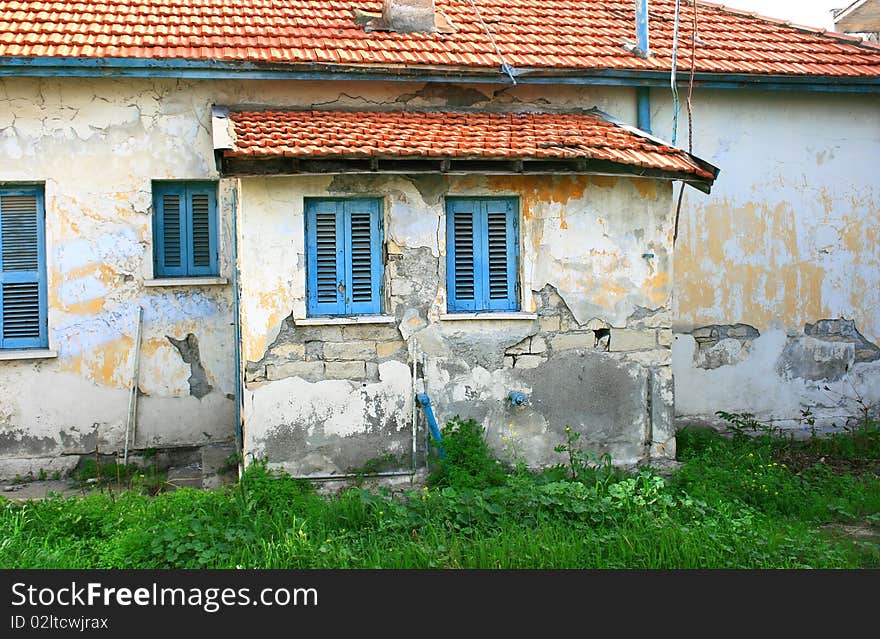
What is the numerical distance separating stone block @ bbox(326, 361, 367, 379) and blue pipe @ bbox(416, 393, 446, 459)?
0.55 m

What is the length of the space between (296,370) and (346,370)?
1.45 ft

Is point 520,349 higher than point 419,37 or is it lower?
lower

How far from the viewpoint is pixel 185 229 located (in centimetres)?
991

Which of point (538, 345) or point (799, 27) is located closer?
point (538, 345)

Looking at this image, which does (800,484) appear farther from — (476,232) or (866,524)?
(476,232)

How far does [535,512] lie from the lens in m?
7.32

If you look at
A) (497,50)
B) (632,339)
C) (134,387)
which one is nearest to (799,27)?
(497,50)

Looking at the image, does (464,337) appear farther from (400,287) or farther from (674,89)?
(674,89)

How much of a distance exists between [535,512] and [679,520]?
43.4 inches

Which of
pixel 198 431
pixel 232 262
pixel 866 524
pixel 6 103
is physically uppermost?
pixel 6 103

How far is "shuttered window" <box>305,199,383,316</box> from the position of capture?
8539 millimetres

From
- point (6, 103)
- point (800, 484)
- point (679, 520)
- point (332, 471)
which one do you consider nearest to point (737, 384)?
point (800, 484)

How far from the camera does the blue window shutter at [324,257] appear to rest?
8.53 m

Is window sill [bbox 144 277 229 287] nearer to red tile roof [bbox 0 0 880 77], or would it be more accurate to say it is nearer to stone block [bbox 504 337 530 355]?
red tile roof [bbox 0 0 880 77]
